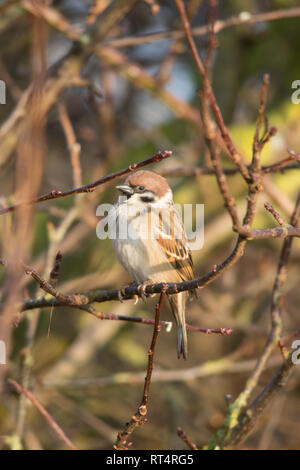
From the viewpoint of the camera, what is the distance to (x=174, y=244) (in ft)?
12.8

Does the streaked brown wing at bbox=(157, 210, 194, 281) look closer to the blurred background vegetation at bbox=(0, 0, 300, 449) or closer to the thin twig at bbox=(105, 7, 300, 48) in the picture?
the blurred background vegetation at bbox=(0, 0, 300, 449)

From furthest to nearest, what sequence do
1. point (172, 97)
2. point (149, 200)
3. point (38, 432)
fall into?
point (38, 432)
point (172, 97)
point (149, 200)

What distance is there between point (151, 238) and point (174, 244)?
0.18 m

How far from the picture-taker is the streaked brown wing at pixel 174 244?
3877 mm

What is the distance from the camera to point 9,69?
6.47 m

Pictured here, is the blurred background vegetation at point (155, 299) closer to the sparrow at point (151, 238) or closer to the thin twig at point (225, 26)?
the thin twig at point (225, 26)

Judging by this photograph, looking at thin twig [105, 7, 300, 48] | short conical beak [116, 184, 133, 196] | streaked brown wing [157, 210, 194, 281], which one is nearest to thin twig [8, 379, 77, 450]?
streaked brown wing [157, 210, 194, 281]

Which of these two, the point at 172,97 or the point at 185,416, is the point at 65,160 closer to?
the point at 172,97

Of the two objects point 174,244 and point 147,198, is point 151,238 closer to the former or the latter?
point 174,244

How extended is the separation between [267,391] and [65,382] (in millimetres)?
2089

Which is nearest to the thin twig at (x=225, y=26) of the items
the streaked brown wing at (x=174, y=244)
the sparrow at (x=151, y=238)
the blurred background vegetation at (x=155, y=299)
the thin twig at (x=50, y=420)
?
the blurred background vegetation at (x=155, y=299)

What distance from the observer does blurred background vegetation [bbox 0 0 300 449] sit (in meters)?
5.07

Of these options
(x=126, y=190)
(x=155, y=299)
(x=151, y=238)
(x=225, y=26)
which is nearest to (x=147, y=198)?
(x=126, y=190)
